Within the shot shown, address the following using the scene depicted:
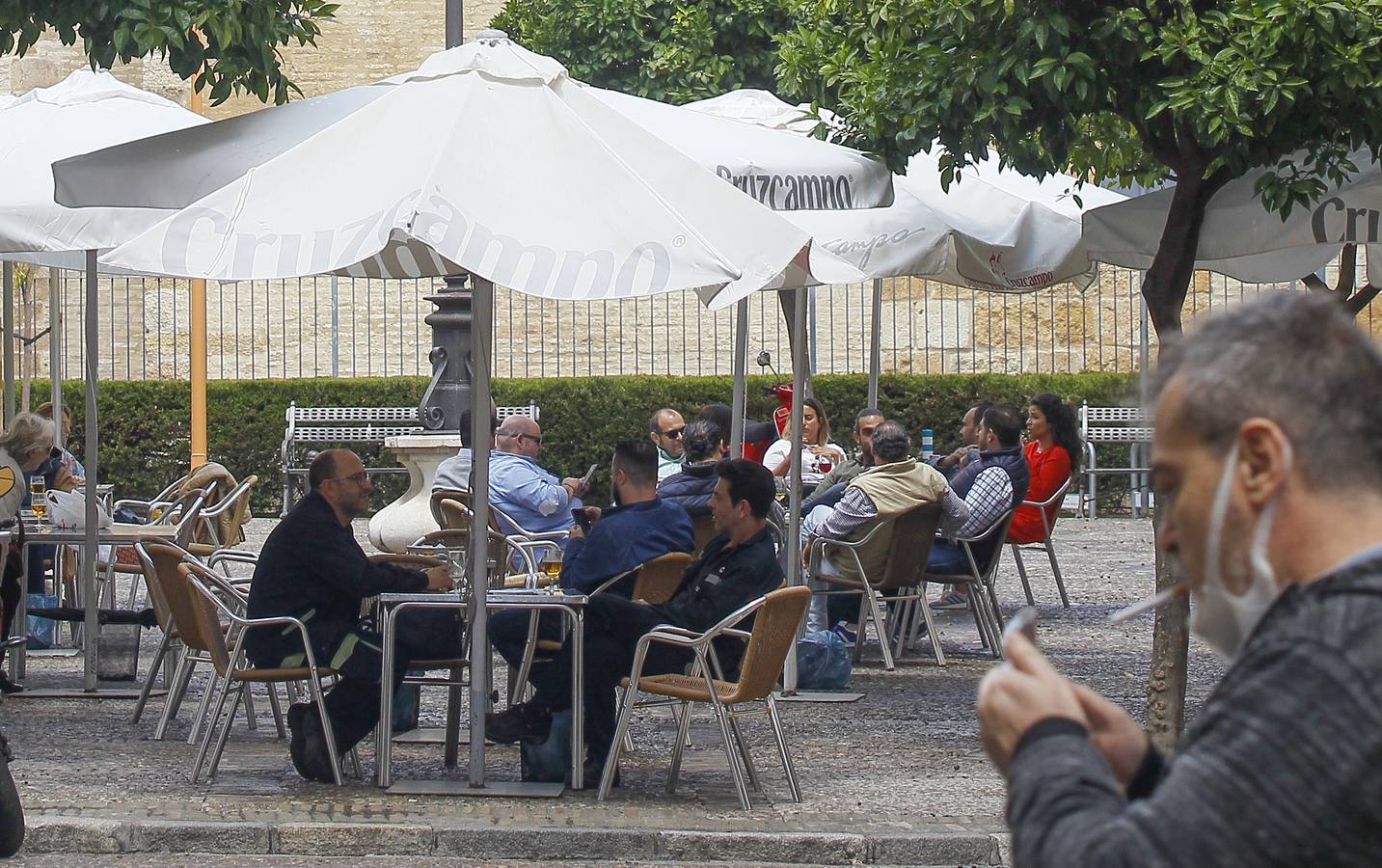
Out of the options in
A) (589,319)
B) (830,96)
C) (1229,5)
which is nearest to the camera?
(1229,5)

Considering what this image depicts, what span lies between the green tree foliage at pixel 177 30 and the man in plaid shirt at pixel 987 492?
4210mm

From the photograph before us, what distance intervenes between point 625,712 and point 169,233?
2294mm

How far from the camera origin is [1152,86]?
25.0 feet

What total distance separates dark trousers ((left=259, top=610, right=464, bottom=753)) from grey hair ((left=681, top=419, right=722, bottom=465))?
12.1 ft

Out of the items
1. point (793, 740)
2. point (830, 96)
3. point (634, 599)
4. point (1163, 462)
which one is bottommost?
point (793, 740)

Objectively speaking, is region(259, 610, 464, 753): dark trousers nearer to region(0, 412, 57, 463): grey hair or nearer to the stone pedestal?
region(0, 412, 57, 463): grey hair

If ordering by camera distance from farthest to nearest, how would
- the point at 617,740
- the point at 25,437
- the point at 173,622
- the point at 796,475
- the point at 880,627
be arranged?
the point at 25,437 < the point at 880,627 < the point at 796,475 < the point at 173,622 < the point at 617,740

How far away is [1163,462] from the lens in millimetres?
1800

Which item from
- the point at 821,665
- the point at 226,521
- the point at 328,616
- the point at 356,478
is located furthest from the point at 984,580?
the point at 226,521

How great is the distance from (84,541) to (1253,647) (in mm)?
8211

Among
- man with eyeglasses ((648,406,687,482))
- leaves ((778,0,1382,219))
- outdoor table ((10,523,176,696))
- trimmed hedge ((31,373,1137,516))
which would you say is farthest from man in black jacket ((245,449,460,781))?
trimmed hedge ((31,373,1137,516))

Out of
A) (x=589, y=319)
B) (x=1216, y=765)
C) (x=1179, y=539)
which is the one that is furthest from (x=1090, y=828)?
(x=589, y=319)

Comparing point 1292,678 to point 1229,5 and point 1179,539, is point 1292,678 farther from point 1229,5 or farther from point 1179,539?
point 1229,5

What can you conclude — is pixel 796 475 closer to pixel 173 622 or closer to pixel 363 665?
pixel 363 665
